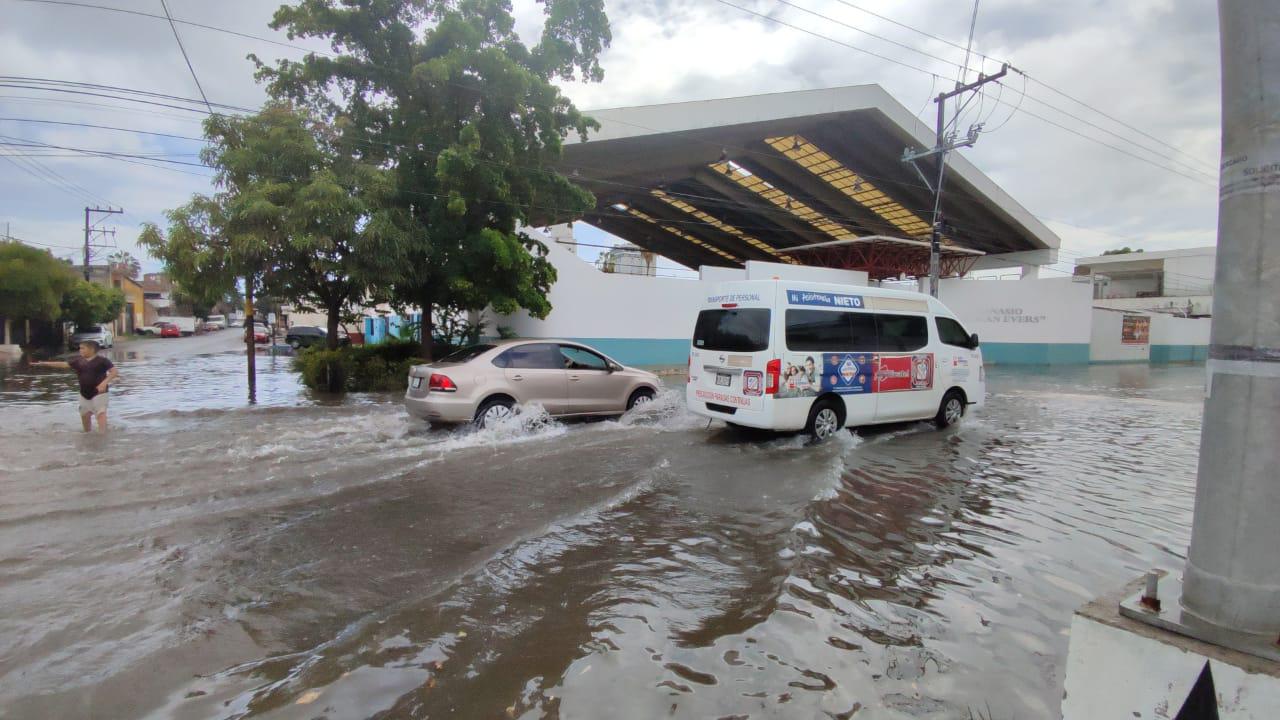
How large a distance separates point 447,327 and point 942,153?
53.3ft

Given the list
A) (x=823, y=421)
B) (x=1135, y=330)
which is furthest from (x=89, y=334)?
(x=1135, y=330)

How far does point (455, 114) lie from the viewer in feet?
49.5

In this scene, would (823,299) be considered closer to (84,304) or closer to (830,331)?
(830,331)

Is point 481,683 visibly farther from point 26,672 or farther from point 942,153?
point 942,153

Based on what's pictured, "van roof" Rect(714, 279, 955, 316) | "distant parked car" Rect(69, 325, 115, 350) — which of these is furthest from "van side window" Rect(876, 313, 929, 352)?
"distant parked car" Rect(69, 325, 115, 350)

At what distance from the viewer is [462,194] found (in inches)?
577

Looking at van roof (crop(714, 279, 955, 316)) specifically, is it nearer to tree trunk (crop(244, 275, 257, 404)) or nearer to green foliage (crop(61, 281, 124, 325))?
tree trunk (crop(244, 275, 257, 404))

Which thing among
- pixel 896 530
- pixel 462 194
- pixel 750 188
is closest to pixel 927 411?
pixel 896 530

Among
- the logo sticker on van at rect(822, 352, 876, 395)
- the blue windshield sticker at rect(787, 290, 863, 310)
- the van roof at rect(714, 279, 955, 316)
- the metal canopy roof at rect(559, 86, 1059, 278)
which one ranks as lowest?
the logo sticker on van at rect(822, 352, 876, 395)

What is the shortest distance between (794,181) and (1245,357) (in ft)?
101

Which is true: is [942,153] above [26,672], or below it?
above

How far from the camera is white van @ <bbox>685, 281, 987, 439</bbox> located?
27.2 ft

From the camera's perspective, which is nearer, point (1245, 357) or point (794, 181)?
point (1245, 357)

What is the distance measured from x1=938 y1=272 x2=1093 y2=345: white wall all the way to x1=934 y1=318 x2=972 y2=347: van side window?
20.3 meters
